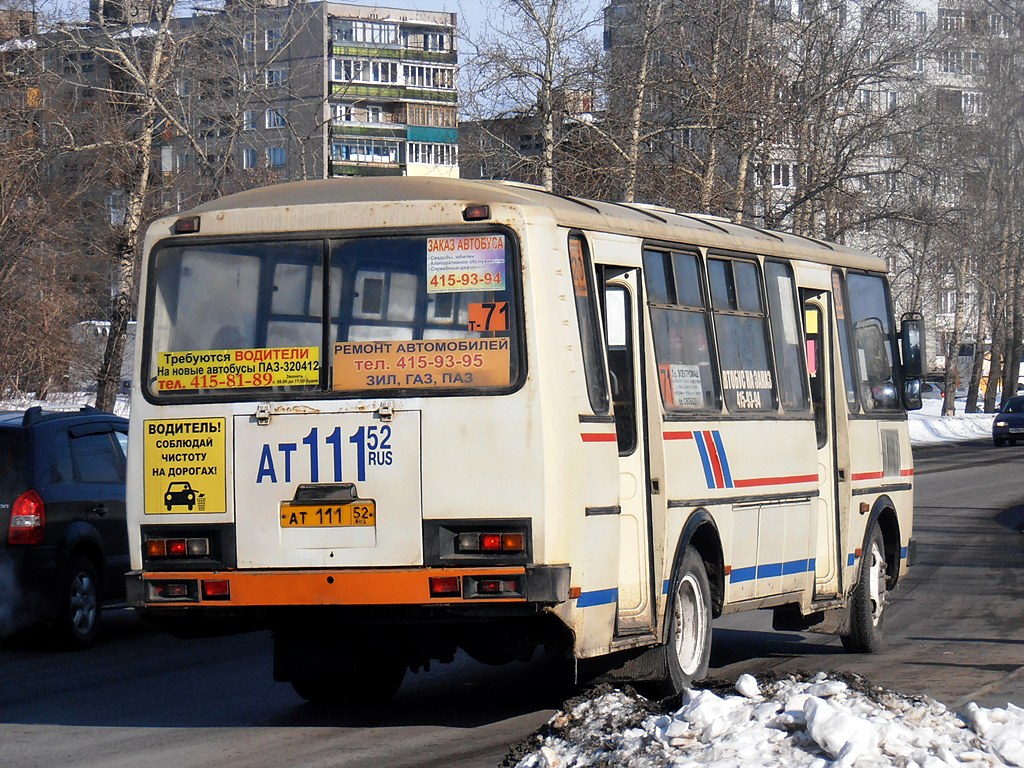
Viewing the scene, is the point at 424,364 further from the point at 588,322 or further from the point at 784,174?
the point at 784,174

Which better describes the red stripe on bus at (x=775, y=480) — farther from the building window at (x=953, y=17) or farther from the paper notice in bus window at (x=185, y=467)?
the building window at (x=953, y=17)

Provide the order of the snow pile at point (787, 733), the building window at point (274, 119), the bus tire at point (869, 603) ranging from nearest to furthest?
1. the snow pile at point (787, 733)
2. the bus tire at point (869, 603)
3. the building window at point (274, 119)

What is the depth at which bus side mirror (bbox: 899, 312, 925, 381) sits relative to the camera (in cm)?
1291

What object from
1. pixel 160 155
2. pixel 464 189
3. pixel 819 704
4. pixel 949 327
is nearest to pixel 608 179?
pixel 160 155

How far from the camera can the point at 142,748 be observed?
8141mm

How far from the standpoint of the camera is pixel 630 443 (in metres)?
8.70

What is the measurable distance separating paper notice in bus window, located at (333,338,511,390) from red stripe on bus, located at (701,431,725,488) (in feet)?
6.46

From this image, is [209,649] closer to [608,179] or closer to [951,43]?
[608,179]

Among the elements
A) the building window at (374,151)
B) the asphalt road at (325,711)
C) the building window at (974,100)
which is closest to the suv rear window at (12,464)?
the asphalt road at (325,711)

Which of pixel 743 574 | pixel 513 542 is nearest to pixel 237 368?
pixel 513 542

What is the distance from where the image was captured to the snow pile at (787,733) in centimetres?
627

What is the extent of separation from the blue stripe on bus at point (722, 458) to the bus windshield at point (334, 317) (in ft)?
6.94

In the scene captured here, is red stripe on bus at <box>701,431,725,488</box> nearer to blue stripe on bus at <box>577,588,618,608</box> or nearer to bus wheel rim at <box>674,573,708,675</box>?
bus wheel rim at <box>674,573,708,675</box>

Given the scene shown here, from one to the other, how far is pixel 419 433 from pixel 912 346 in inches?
248
